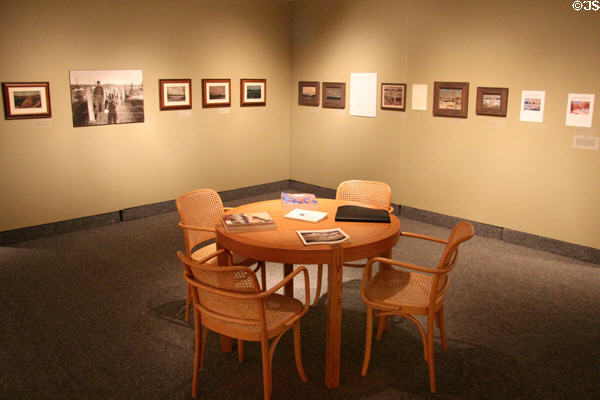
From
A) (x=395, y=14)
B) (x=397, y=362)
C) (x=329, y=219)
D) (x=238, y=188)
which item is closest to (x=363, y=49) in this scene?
(x=395, y=14)

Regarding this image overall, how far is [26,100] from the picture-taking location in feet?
19.9

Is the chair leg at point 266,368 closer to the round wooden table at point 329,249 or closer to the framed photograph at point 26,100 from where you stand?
the round wooden table at point 329,249

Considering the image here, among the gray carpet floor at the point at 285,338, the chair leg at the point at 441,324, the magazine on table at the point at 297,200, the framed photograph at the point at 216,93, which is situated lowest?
the gray carpet floor at the point at 285,338

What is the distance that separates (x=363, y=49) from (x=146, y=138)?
3.25m

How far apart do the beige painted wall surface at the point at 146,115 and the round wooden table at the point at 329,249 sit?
11.8 ft

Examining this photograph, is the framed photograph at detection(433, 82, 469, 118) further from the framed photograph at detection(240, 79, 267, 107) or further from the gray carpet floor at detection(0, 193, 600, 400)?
the framed photograph at detection(240, 79, 267, 107)

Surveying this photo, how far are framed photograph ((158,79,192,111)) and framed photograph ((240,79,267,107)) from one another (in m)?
0.93

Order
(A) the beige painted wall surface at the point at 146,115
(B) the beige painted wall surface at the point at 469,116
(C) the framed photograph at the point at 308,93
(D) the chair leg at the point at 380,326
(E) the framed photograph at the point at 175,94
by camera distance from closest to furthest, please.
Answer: (D) the chair leg at the point at 380,326 → (B) the beige painted wall surface at the point at 469,116 → (A) the beige painted wall surface at the point at 146,115 → (E) the framed photograph at the point at 175,94 → (C) the framed photograph at the point at 308,93

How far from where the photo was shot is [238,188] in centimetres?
841

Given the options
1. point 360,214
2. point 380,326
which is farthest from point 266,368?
point 360,214

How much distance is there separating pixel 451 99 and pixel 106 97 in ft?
14.1

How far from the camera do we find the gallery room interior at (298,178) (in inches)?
146

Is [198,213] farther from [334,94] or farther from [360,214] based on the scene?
[334,94]

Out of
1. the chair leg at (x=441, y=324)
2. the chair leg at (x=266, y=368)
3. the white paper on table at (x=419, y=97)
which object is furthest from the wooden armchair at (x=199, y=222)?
the white paper on table at (x=419, y=97)
